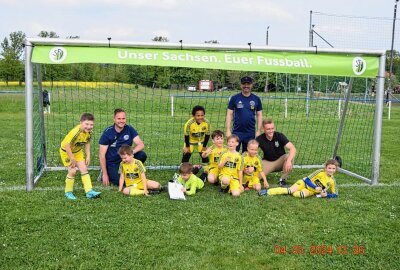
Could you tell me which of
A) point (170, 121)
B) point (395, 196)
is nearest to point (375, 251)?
point (395, 196)

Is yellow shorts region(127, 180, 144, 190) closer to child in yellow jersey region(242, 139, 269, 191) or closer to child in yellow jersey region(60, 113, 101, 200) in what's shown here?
child in yellow jersey region(60, 113, 101, 200)

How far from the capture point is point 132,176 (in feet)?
20.4

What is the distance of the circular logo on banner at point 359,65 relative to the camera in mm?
6809

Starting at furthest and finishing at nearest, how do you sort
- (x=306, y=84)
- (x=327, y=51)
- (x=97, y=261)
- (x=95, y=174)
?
(x=306, y=84), (x=95, y=174), (x=327, y=51), (x=97, y=261)

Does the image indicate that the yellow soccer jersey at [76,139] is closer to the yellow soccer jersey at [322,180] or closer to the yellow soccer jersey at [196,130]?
the yellow soccer jersey at [196,130]

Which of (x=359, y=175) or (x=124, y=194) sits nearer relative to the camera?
(x=124, y=194)

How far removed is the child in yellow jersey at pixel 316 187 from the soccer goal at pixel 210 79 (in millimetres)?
1237

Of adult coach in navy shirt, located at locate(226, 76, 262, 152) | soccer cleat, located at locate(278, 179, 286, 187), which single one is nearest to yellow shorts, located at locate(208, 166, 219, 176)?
adult coach in navy shirt, located at locate(226, 76, 262, 152)

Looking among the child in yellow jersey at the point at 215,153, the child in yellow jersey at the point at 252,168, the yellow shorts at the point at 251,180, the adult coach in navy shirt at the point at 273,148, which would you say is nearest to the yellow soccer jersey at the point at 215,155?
the child in yellow jersey at the point at 215,153

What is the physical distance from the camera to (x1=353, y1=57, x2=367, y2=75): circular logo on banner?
6.81 meters

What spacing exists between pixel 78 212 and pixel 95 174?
233 cm

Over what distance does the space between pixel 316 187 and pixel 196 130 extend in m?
2.38

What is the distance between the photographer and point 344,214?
5.41 meters

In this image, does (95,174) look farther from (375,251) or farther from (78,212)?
(375,251)
